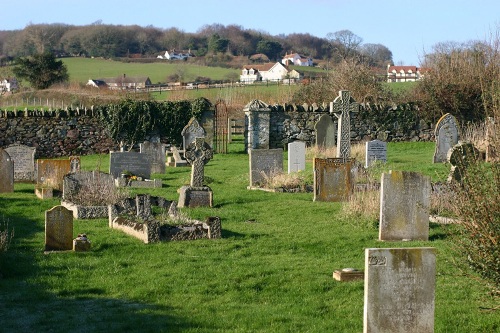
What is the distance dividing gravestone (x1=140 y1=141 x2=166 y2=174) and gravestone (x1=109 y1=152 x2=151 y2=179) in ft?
9.01

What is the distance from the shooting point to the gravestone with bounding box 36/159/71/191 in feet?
67.2

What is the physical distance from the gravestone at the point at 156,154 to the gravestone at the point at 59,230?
1198cm

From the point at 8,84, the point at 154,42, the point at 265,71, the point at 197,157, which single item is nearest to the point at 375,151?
the point at 197,157

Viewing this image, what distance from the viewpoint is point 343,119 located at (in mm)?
25094

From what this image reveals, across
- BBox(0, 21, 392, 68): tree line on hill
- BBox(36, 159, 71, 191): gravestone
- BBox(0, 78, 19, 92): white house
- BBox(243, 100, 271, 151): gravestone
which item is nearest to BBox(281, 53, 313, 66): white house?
BBox(0, 21, 392, 68): tree line on hill

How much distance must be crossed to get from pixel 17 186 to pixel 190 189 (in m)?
5.78

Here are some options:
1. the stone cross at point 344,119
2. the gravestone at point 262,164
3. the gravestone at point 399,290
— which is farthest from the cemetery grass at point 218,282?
the stone cross at point 344,119

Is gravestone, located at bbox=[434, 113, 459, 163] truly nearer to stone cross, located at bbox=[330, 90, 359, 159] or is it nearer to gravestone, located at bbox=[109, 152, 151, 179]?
stone cross, located at bbox=[330, 90, 359, 159]

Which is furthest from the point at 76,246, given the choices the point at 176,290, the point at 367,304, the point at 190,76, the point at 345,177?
the point at 190,76

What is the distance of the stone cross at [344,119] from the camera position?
81.7 feet

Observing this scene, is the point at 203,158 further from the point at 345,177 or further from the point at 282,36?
the point at 282,36

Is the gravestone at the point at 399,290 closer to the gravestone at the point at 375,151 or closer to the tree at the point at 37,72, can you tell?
the gravestone at the point at 375,151

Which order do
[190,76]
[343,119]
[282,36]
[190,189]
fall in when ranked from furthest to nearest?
[282,36] → [190,76] → [343,119] → [190,189]

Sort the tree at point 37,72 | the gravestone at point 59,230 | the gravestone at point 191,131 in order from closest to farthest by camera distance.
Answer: the gravestone at point 59,230, the gravestone at point 191,131, the tree at point 37,72
